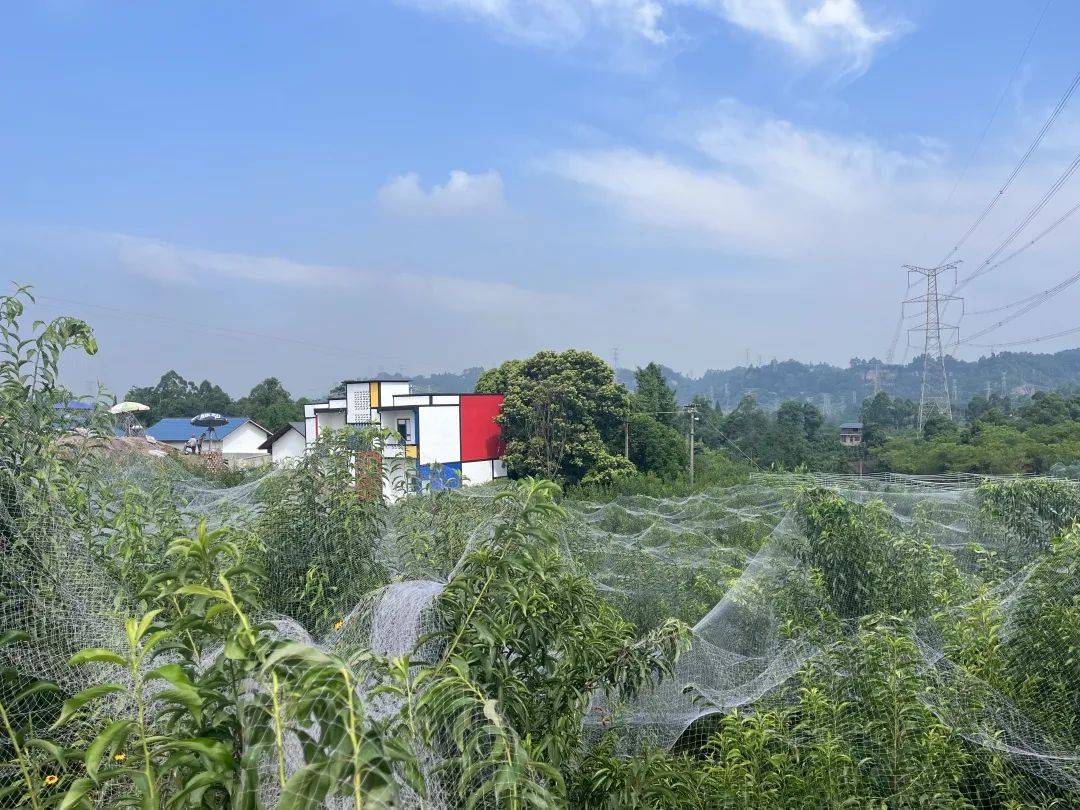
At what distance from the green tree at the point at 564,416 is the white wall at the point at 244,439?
50.5 ft

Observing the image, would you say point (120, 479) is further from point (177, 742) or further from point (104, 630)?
point (177, 742)

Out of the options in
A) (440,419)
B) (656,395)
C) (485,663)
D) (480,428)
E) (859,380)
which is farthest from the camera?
(859,380)

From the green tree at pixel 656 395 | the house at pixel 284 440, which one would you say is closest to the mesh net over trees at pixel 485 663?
the green tree at pixel 656 395

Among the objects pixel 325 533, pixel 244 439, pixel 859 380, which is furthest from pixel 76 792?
pixel 859 380

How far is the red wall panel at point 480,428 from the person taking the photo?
2712 centimetres

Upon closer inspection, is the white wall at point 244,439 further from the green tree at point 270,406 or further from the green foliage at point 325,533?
the green foliage at point 325,533

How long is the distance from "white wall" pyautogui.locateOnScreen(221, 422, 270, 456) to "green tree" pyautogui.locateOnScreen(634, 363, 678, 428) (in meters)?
16.9

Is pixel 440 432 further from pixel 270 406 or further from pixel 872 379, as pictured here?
pixel 872 379

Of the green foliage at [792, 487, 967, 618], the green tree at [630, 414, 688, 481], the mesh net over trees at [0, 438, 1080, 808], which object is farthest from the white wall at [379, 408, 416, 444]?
the green foliage at [792, 487, 967, 618]

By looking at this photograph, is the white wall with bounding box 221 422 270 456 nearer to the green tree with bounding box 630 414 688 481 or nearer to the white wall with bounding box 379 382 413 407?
the white wall with bounding box 379 382 413 407

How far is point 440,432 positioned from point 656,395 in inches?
393

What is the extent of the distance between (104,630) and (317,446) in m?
1.90

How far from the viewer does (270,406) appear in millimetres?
48375

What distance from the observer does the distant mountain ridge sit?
369ft
